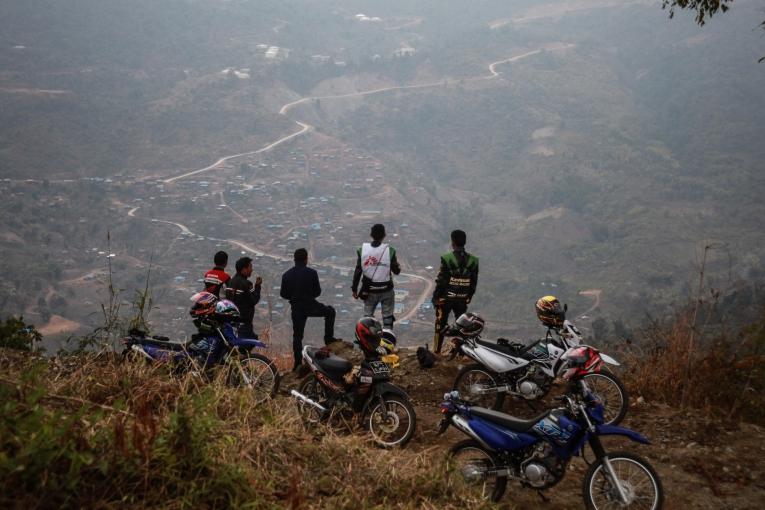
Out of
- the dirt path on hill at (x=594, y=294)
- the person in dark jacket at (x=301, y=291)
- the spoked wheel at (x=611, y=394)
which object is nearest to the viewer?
the spoked wheel at (x=611, y=394)

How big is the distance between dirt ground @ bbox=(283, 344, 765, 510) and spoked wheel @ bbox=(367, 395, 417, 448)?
241 mm

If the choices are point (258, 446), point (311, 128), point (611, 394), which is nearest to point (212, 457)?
point (258, 446)

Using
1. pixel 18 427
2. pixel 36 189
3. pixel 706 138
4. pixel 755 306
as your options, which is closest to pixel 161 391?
pixel 18 427

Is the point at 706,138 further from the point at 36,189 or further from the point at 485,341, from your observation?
the point at 485,341

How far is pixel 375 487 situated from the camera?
14.1 ft

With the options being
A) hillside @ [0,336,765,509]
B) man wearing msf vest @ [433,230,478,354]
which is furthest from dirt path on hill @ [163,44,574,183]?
hillside @ [0,336,765,509]

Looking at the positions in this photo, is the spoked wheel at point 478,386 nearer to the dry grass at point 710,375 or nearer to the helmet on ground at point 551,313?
the helmet on ground at point 551,313

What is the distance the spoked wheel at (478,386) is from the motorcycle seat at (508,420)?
1853 millimetres

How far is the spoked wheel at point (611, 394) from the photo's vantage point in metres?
6.44

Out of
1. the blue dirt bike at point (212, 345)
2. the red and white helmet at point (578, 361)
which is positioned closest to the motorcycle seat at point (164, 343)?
the blue dirt bike at point (212, 345)

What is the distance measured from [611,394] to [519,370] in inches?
36.6

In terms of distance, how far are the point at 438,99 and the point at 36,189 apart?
2348 inches

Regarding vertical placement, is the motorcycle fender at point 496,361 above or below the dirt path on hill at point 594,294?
above

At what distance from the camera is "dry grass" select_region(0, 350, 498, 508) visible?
3383mm
